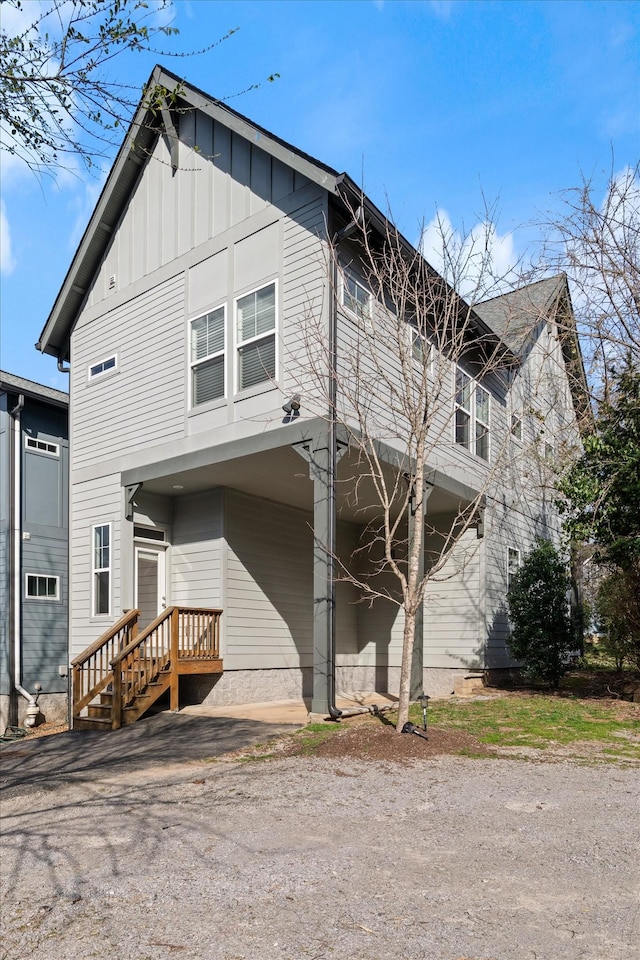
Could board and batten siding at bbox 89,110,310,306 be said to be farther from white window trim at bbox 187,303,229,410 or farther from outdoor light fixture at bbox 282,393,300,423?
outdoor light fixture at bbox 282,393,300,423

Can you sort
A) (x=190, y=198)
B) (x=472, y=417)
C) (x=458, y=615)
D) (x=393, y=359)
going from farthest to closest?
(x=472, y=417) → (x=458, y=615) → (x=190, y=198) → (x=393, y=359)

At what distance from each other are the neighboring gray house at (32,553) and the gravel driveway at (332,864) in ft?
29.7

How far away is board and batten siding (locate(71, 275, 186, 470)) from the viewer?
11961 millimetres

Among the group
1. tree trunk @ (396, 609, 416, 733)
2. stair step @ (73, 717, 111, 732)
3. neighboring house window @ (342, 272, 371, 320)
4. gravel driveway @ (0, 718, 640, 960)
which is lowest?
stair step @ (73, 717, 111, 732)

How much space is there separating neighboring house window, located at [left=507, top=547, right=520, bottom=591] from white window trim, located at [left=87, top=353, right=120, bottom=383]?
8.66 m

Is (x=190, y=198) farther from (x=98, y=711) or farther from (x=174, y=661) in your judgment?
(x=98, y=711)

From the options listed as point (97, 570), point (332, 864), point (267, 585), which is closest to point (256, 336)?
point (267, 585)

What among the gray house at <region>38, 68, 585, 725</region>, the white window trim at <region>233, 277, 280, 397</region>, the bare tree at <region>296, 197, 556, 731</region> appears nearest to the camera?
the bare tree at <region>296, 197, 556, 731</region>

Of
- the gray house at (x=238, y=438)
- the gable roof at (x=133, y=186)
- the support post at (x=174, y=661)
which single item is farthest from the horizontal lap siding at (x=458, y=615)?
the support post at (x=174, y=661)

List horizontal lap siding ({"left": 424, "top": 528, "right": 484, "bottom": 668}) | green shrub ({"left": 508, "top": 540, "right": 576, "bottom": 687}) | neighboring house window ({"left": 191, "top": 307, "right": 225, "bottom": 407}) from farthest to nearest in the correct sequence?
horizontal lap siding ({"left": 424, "top": 528, "right": 484, "bottom": 668}) → green shrub ({"left": 508, "top": 540, "right": 576, "bottom": 687}) → neighboring house window ({"left": 191, "top": 307, "right": 225, "bottom": 407})

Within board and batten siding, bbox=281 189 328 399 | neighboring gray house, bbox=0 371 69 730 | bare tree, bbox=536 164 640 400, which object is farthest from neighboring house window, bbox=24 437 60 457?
bare tree, bbox=536 164 640 400

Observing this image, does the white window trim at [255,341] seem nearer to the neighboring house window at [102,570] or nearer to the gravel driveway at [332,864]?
the neighboring house window at [102,570]

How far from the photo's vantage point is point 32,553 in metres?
15.9

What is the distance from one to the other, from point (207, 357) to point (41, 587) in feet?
25.0
